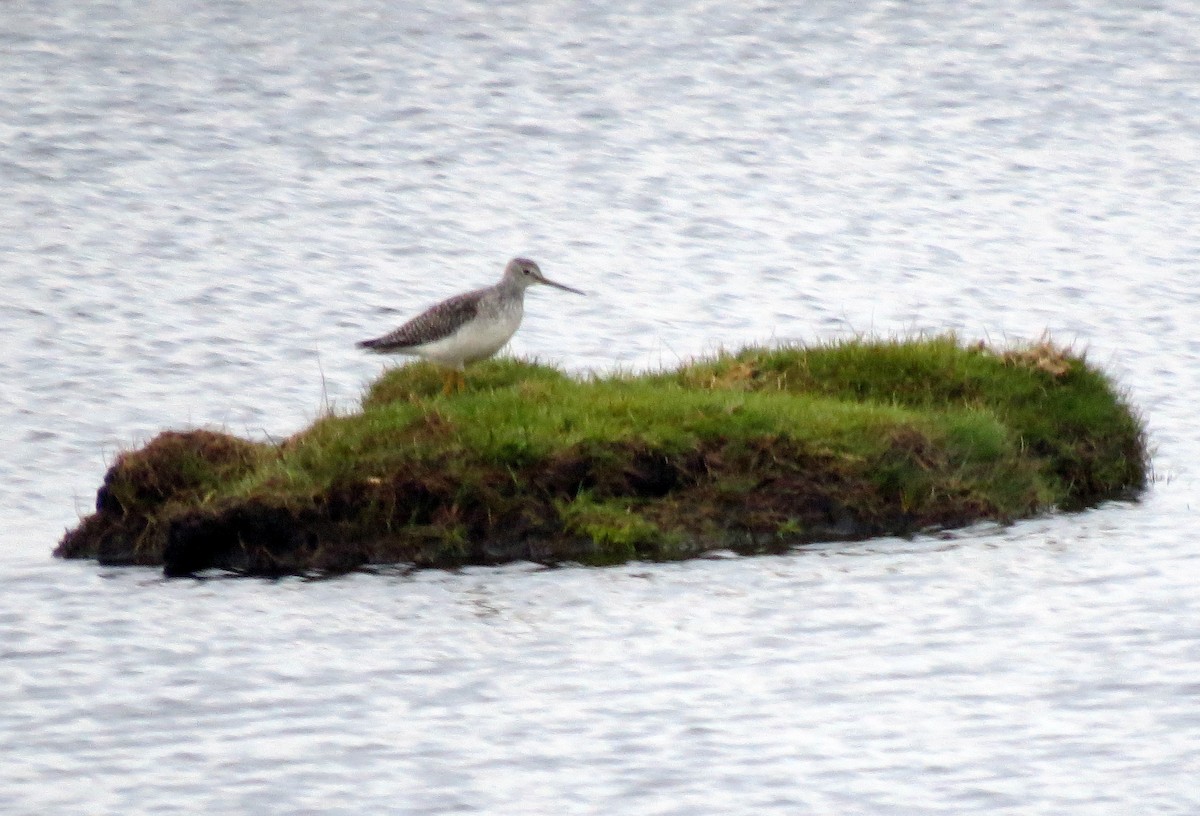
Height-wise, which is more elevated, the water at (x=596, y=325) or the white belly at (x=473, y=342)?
the white belly at (x=473, y=342)

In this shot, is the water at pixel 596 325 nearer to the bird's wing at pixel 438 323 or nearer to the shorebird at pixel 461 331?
the bird's wing at pixel 438 323

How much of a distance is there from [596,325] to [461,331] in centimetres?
1156

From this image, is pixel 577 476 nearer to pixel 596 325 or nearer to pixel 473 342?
pixel 473 342

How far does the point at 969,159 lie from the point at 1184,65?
23.3 feet

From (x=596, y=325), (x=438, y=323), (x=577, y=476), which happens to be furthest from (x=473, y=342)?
(x=596, y=325)

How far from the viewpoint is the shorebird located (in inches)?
670

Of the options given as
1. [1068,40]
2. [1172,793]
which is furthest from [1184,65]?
[1172,793]

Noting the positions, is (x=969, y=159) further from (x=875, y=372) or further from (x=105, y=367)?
(x=875, y=372)

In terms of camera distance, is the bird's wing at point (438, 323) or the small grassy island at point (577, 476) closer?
the small grassy island at point (577, 476)

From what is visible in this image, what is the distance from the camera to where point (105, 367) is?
25797mm

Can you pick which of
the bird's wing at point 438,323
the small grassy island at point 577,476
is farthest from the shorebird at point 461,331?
the small grassy island at point 577,476

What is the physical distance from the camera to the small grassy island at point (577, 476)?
15.6 m

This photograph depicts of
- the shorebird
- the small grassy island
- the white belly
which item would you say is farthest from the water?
the white belly

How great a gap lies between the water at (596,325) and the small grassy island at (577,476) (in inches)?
15.5
